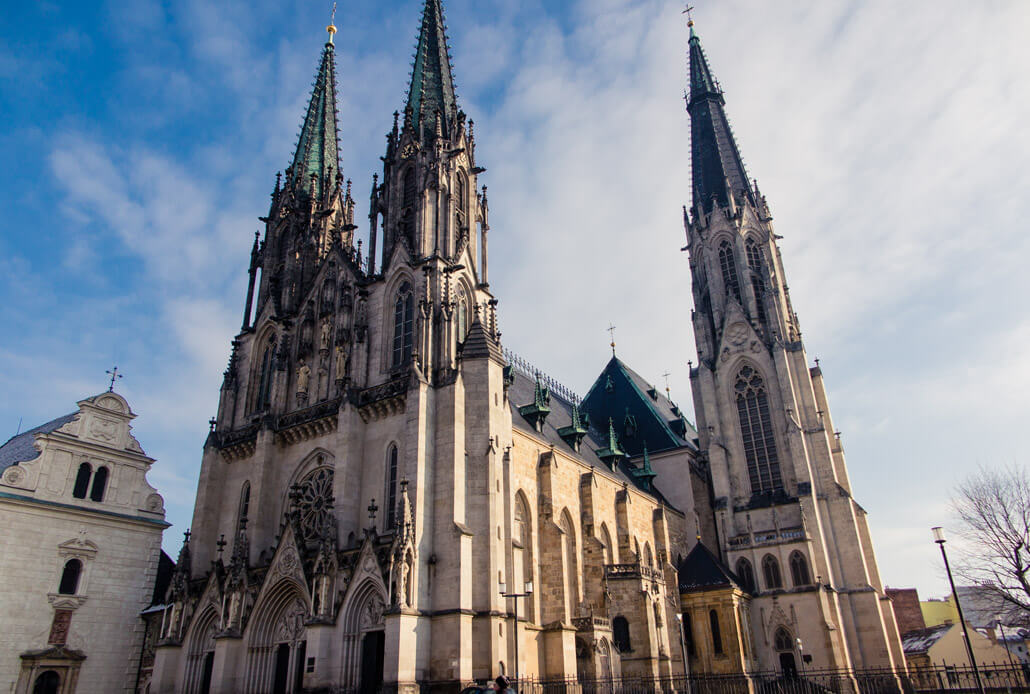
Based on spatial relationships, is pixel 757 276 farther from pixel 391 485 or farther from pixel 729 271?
pixel 391 485

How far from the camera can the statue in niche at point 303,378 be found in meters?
32.0

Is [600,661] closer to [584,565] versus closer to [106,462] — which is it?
[584,565]

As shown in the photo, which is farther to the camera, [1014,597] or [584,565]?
[584,565]

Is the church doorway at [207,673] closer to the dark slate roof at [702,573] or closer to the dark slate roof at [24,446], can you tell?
the dark slate roof at [24,446]

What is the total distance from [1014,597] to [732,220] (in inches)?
1134

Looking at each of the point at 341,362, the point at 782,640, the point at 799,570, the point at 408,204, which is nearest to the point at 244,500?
the point at 341,362

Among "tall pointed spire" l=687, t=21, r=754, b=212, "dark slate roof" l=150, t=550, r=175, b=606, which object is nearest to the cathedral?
"tall pointed spire" l=687, t=21, r=754, b=212

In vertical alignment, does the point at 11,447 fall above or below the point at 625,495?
above

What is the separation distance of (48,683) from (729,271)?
4339 cm

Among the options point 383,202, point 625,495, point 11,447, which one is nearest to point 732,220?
point 625,495

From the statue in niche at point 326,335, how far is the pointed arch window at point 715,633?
22904 mm

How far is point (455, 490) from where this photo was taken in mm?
24812

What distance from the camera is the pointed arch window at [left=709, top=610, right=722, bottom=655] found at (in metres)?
36.2

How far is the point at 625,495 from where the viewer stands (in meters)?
37.4
